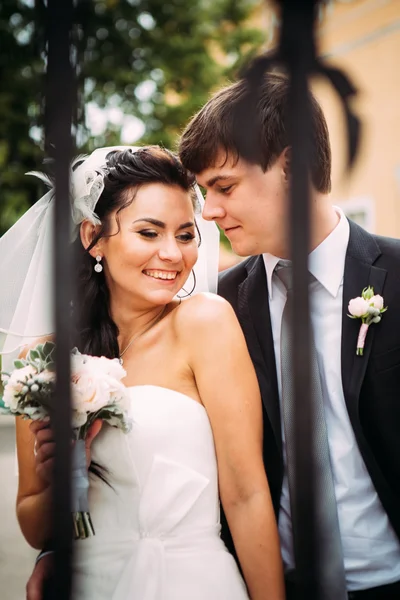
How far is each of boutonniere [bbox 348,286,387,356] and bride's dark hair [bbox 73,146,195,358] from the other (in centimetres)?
84

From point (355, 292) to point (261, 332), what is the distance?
38 cm

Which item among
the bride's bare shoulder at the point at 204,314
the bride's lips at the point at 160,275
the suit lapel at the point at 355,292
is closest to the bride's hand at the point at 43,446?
the bride's bare shoulder at the point at 204,314

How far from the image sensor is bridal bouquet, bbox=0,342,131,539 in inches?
78.7

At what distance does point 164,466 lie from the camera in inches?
90.3

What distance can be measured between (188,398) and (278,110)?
3.69 feet

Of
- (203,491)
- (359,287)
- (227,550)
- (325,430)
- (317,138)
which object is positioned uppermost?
(317,138)

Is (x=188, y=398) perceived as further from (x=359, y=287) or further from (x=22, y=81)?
(x=22, y=81)

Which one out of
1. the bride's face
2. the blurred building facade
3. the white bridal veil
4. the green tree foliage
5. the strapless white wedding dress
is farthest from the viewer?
the blurred building facade

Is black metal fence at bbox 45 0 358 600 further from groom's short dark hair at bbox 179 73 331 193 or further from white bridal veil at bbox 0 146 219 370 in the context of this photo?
Answer: white bridal veil at bbox 0 146 219 370

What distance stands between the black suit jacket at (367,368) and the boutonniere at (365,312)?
0.09 feet

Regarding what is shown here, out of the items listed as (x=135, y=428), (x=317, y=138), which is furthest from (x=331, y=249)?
(x=135, y=428)

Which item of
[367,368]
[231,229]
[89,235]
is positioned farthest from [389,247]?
[89,235]

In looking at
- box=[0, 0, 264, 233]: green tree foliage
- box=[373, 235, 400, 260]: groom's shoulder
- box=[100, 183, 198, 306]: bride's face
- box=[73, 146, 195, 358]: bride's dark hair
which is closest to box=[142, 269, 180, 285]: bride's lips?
box=[100, 183, 198, 306]: bride's face

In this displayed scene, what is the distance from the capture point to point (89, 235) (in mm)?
2695
